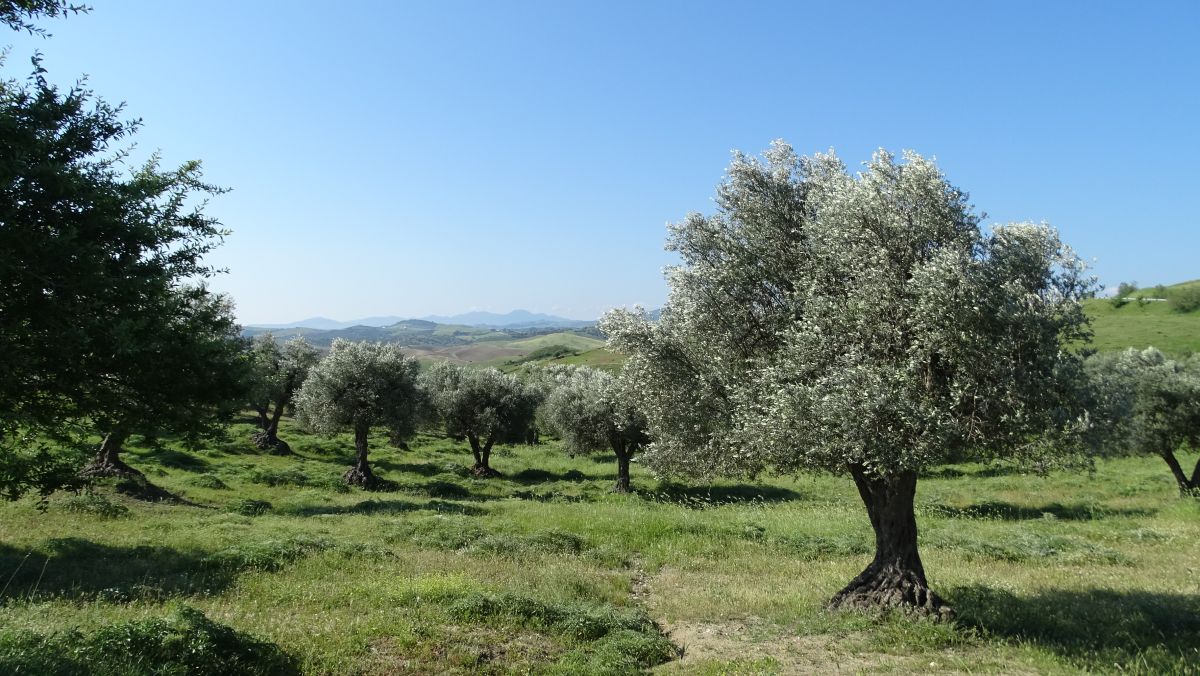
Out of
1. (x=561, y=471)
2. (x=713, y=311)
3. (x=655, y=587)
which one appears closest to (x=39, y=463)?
(x=713, y=311)

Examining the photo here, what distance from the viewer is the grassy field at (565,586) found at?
11164 mm

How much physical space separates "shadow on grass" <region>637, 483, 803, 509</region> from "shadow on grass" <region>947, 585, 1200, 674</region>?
21283 millimetres

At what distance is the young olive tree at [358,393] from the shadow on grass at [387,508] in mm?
9724

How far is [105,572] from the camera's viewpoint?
1609 centimetres

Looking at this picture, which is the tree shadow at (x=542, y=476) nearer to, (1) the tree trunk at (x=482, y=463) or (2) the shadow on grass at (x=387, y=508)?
(1) the tree trunk at (x=482, y=463)

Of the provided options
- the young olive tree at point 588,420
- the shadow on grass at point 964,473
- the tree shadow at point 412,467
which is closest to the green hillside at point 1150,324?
the shadow on grass at point 964,473

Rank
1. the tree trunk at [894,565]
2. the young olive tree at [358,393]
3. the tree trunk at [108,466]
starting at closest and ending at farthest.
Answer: the tree trunk at [894,565] < the tree trunk at [108,466] < the young olive tree at [358,393]

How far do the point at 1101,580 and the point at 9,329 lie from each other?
26.4 meters

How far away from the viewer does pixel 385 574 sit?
17.1 metres

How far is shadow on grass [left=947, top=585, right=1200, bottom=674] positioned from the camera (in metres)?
11.3

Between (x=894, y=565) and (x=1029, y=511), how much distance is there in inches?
1044

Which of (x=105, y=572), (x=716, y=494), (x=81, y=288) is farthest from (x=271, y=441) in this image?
(x=81, y=288)

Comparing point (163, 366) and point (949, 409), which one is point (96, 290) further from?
point (949, 409)

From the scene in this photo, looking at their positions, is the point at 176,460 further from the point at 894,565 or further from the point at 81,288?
the point at 894,565
